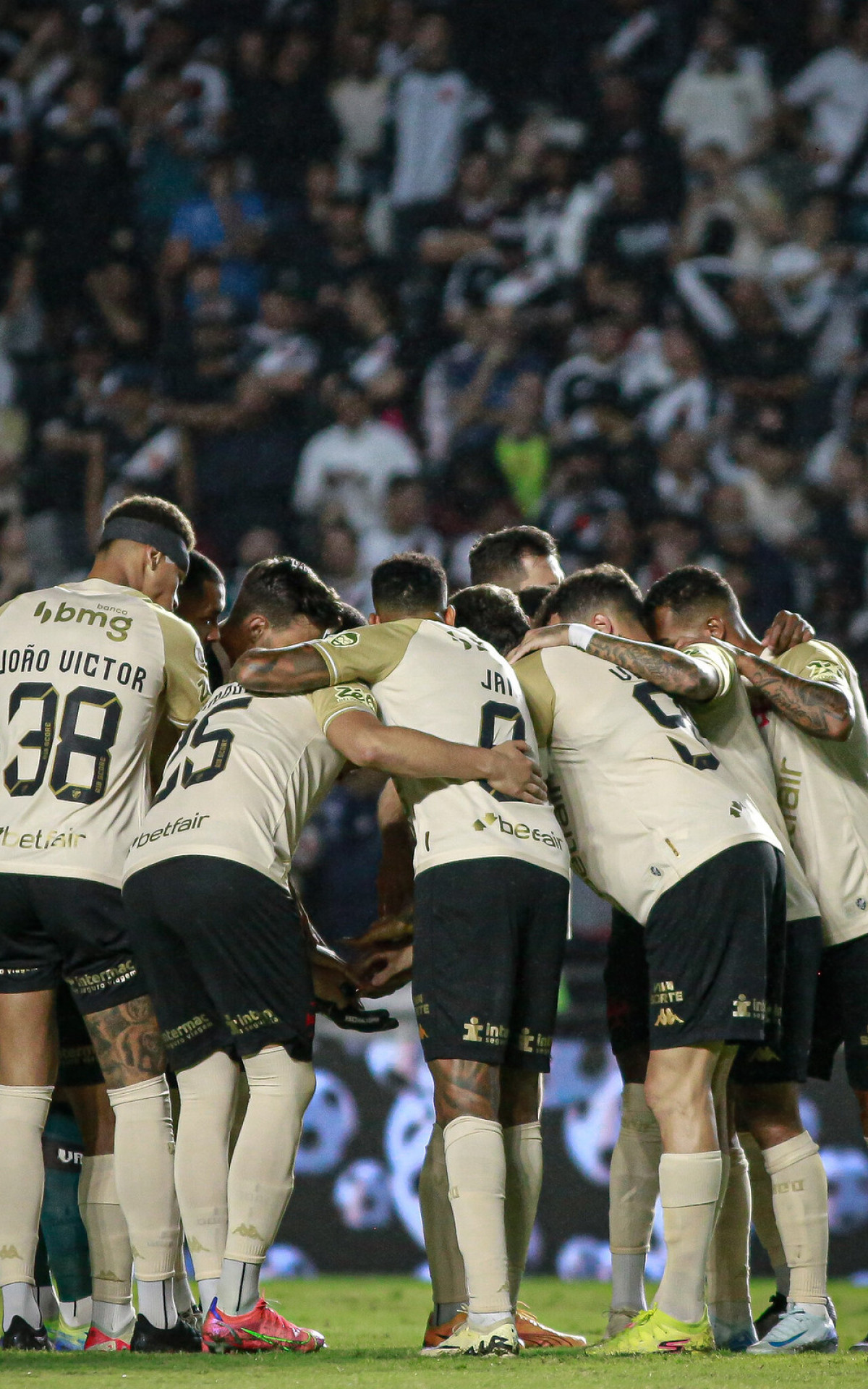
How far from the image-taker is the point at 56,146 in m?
Result: 11.5

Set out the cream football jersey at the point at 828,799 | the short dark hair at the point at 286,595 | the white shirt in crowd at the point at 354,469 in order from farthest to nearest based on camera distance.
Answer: the white shirt in crowd at the point at 354,469 < the short dark hair at the point at 286,595 < the cream football jersey at the point at 828,799

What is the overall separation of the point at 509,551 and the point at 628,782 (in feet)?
6.05

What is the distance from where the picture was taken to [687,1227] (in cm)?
341

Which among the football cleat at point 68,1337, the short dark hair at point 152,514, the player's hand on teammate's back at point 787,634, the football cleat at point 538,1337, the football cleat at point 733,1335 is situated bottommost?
the football cleat at point 68,1337

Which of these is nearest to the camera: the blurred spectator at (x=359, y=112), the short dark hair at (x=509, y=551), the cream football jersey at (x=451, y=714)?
the cream football jersey at (x=451, y=714)

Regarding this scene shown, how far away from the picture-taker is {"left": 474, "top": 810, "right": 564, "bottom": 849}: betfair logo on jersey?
3.60 metres

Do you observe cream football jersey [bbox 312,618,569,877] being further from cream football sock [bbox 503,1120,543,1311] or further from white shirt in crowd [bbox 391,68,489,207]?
white shirt in crowd [bbox 391,68,489,207]

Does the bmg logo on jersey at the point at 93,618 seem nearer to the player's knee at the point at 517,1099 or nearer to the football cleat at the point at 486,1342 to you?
the player's knee at the point at 517,1099

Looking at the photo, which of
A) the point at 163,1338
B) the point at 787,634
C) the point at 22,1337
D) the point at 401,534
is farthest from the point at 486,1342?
the point at 401,534

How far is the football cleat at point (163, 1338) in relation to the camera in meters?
3.59

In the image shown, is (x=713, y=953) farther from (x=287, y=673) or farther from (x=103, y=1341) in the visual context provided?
(x=103, y=1341)

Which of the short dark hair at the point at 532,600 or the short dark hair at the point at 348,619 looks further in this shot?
the short dark hair at the point at 532,600

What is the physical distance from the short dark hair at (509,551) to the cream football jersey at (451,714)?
151cm

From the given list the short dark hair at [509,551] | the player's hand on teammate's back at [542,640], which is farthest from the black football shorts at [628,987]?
the short dark hair at [509,551]
